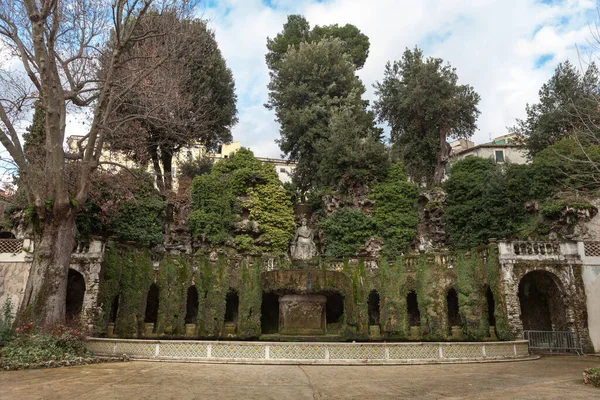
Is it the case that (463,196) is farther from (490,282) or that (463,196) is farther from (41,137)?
(41,137)

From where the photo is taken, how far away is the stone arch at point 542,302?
2020 cm

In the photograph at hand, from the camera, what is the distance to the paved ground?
7.64m

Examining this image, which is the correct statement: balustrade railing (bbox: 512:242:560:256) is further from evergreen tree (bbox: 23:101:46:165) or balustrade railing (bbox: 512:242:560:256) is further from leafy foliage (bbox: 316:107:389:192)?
evergreen tree (bbox: 23:101:46:165)

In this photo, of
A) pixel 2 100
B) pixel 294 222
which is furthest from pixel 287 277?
pixel 294 222

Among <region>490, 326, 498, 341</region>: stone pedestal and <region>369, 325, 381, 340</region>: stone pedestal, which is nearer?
<region>490, 326, 498, 341</region>: stone pedestal

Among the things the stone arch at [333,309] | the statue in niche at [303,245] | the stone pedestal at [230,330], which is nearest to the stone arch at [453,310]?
the stone arch at [333,309]

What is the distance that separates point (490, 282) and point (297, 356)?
11537mm

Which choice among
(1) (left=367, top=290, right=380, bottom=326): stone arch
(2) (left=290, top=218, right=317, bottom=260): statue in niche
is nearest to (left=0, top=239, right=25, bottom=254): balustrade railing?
(2) (left=290, top=218, right=317, bottom=260): statue in niche

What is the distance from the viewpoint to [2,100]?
13.8m

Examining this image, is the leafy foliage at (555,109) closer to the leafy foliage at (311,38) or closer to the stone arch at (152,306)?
the leafy foliage at (311,38)

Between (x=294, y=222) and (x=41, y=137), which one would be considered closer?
(x=41, y=137)

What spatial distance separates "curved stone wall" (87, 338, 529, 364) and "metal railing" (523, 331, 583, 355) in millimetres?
8801

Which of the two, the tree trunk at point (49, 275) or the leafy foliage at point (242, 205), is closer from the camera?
the tree trunk at point (49, 275)

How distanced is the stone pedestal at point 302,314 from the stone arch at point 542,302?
10192 mm
